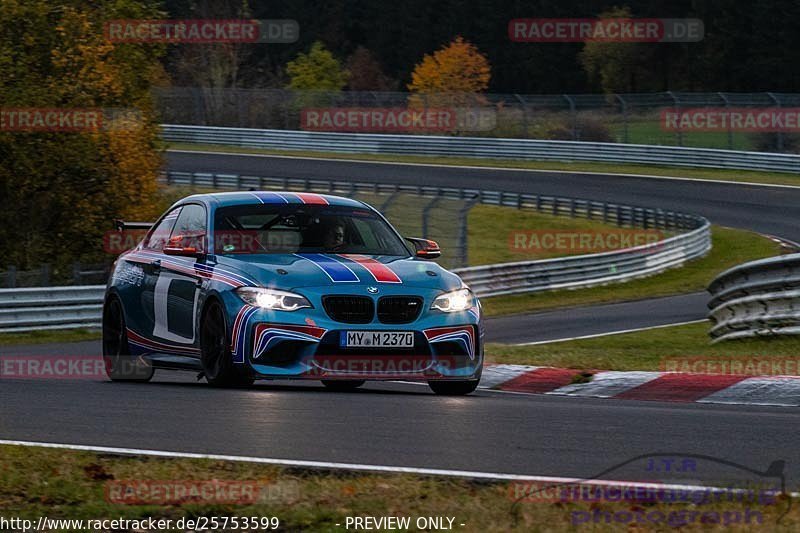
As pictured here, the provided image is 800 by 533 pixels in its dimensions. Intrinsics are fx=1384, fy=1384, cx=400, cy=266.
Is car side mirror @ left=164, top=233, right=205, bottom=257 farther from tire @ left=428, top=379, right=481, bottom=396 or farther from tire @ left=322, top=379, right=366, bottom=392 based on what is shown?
tire @ left=428, top=379, right=481, bottom=396

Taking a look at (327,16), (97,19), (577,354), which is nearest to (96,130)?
(97,19)

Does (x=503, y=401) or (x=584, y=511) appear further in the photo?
(x=503, y=401)

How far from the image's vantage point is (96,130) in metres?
31.5

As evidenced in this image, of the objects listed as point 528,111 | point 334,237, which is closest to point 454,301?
point 334,237

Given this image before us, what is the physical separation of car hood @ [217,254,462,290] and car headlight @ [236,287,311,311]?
0.06 metres

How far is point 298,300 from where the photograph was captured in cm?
983

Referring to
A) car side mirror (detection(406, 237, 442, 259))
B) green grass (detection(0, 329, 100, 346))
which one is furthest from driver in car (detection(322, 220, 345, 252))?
green grass (detection(0, 329, 100, 346))

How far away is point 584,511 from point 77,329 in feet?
66.5

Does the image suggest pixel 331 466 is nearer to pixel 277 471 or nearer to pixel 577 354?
pixel 277 471

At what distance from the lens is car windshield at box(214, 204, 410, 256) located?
426 inches

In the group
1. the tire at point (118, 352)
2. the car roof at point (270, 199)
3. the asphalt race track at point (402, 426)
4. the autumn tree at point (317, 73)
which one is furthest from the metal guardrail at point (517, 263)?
the autumn tree at point (317, 73)

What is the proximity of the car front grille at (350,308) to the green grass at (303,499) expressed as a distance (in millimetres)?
3377

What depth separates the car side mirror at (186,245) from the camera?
1088 centimetres

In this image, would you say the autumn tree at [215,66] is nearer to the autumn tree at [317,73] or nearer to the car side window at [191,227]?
the autumn tree at [317,73]
